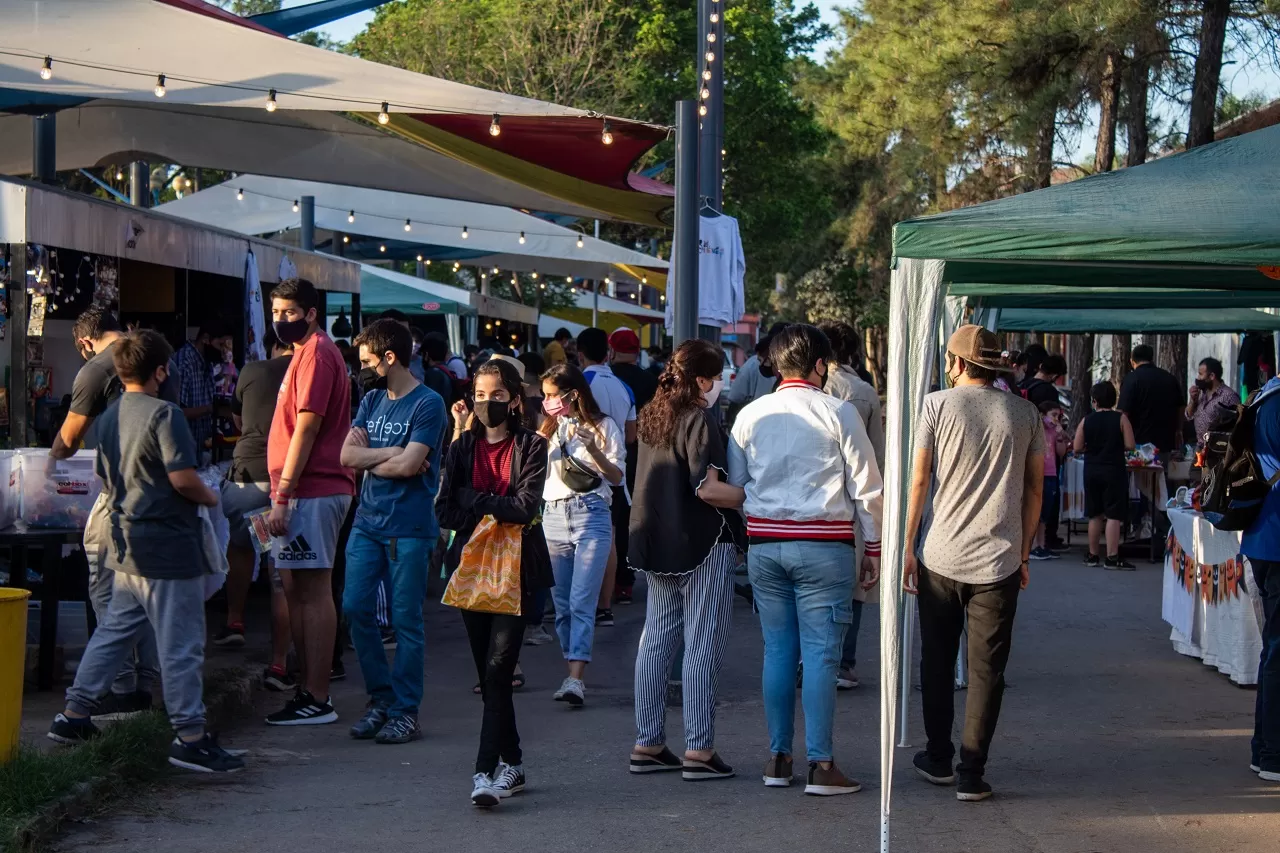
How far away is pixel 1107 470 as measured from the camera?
13852 millimetres

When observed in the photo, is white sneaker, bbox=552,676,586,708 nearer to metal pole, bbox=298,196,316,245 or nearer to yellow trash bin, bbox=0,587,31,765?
yellow trash bin, bbox=0,587,31,765

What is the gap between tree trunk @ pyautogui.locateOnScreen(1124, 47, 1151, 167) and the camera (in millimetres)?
20281

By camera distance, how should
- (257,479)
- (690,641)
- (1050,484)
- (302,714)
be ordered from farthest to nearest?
(1050,484) < (257,479) < (302,714) < (690,641)

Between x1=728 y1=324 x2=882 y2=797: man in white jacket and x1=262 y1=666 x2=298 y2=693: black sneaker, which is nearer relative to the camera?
x1=728 y1=324 x2=882 y2=797: man in white jacket

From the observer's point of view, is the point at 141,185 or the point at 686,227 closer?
the point at 686,227

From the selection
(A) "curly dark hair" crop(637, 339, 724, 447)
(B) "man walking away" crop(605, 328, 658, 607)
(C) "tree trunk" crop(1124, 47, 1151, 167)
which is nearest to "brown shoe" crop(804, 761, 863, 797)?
(A) "curly dark hair" crop(637, 339, 724, 447)

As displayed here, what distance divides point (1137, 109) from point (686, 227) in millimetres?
13863

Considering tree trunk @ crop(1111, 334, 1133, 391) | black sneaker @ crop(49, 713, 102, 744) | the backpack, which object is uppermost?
tree trunk @ crop(1111, 334, 1133, 391)

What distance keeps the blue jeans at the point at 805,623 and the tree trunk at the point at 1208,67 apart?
13956mm

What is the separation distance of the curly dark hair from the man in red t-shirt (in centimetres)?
164

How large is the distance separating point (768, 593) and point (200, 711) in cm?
249

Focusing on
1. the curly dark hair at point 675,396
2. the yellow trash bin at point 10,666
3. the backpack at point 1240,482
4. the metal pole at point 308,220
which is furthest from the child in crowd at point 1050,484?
the yellow trash bin at point 10,666

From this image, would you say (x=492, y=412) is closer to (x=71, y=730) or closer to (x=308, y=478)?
(x=308, y=478)

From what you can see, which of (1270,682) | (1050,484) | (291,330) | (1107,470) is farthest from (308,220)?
(1270,682)
